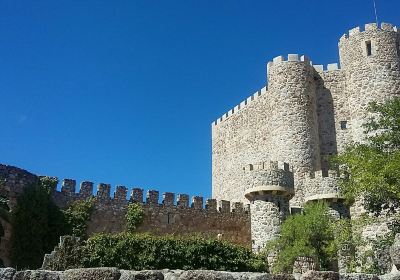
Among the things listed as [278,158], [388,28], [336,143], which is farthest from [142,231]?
[388,28]

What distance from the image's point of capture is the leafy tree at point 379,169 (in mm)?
22844

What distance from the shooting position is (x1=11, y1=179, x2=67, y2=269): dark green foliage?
2538 cm

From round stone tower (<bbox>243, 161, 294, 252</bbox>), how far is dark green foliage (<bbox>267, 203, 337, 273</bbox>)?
112cm

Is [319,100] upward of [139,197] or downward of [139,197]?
upward

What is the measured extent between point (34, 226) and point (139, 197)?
21.2 ft

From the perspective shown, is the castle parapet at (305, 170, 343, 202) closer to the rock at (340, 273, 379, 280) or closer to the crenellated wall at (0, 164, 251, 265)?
the crenellated wall at (0, 164, 251, 265)

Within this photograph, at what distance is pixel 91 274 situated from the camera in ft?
22.5

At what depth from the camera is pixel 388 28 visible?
35.5 meters

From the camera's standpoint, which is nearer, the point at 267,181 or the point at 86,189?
the point at 267,181

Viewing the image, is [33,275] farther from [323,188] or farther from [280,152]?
[280,152]

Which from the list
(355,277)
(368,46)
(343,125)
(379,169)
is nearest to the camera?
(355,277)

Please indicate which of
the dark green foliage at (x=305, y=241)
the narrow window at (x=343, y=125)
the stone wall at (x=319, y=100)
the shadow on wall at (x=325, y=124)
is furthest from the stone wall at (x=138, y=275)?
the narrow window at (x=343, y=125)

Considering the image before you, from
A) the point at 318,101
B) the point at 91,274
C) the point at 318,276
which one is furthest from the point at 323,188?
the point at 91,274

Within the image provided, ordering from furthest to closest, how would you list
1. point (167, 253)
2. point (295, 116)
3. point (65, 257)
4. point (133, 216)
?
point (295, 116) < point (133, 216) < point (167, 253) < point (65, 257)
